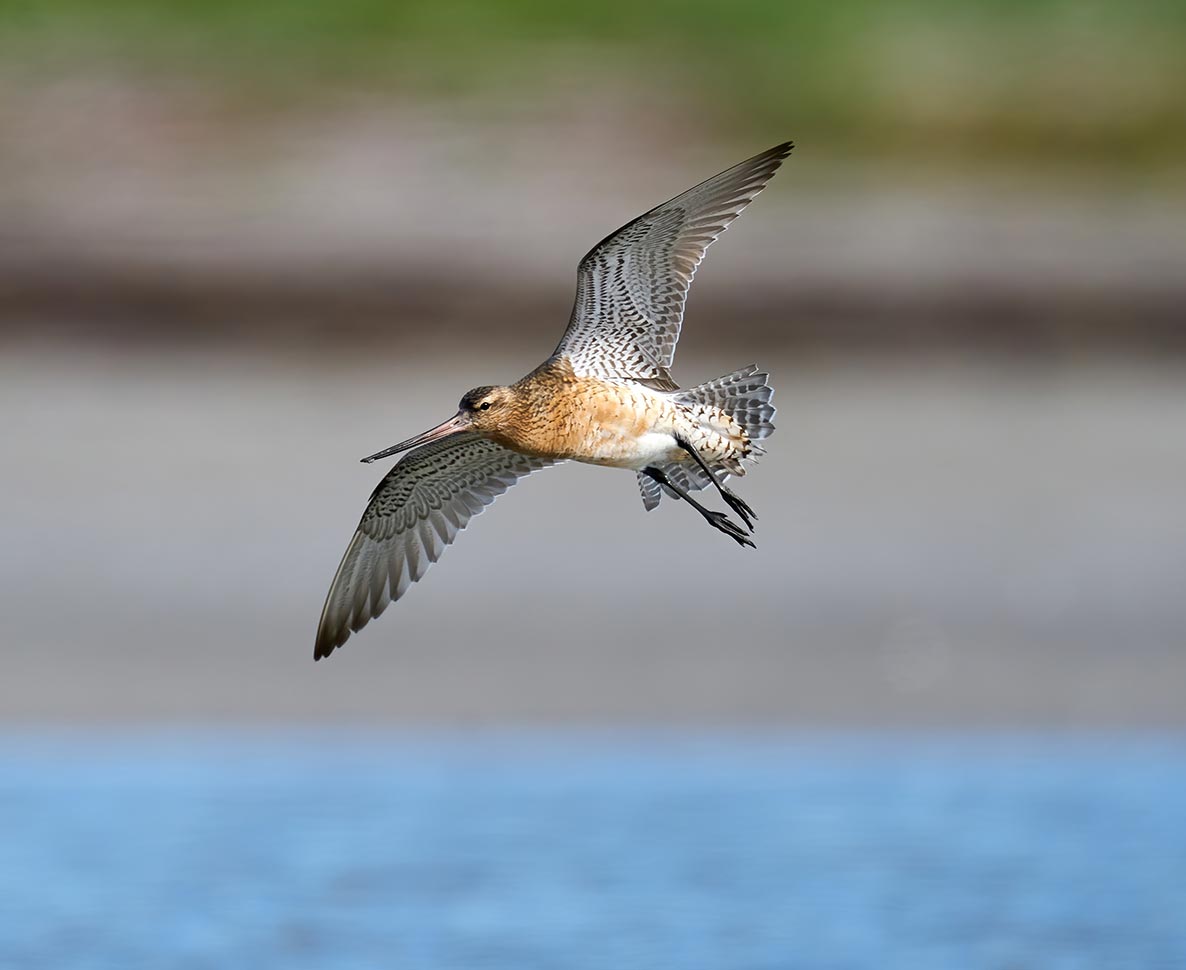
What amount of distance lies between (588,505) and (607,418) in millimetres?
4633

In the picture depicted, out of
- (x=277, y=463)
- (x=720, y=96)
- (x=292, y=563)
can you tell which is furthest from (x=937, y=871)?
(x=720, y=96)

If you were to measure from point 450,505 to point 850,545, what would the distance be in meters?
3.84

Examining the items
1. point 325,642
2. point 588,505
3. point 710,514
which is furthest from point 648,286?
point 588,505

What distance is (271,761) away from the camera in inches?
333

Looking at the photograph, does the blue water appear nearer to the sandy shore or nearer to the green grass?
the sandy shore

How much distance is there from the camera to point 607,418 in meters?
5.98

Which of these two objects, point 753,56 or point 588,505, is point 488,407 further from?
point 753,56

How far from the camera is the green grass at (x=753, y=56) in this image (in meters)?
14.5

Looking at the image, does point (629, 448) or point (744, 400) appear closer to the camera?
point (629, 448)

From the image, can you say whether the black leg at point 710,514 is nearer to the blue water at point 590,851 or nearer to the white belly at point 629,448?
the white belly at point 629,448

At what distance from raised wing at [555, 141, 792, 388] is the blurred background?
70.1 inches

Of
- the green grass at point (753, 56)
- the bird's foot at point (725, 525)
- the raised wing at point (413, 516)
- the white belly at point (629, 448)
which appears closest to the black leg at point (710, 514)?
the bird's foot at point (725, 525)

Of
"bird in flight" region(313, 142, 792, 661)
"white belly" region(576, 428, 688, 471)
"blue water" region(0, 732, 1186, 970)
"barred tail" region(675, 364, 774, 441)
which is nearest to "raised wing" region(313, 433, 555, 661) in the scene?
"bird in flight" region(313, 142, 792, 661)

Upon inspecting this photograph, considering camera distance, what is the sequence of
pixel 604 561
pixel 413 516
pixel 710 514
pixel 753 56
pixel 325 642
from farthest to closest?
pixel 753 56 → pixel 604 561 → pixel 413 516 → pixel 325 642 → pixel 710 514
